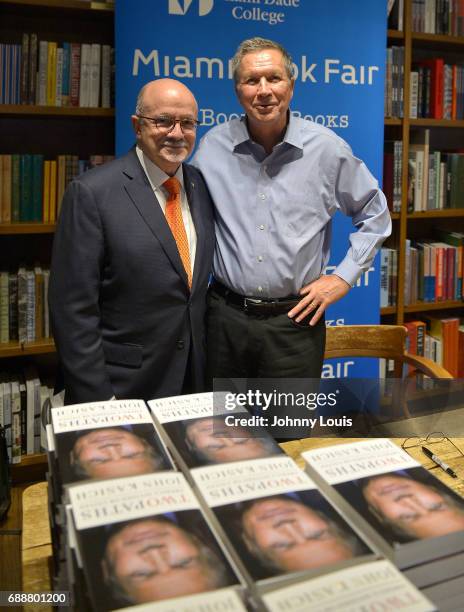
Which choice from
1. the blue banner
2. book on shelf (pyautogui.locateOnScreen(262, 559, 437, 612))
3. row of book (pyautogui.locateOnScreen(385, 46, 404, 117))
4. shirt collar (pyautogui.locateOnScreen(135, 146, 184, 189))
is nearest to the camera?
book on shelf (pyautogui.locateOnScreen(262, 559, 437, 612))

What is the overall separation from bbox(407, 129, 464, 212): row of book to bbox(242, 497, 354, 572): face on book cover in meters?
2.88

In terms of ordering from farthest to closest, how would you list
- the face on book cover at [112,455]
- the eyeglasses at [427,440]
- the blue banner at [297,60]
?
the blue banner at [297,60] → the eyeglasses at [427,440] → the face on book cover at [112,455]

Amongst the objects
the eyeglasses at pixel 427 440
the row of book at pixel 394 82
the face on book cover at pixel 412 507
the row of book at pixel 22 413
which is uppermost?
the row of book at pixel 394 82

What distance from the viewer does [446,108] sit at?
3457mm

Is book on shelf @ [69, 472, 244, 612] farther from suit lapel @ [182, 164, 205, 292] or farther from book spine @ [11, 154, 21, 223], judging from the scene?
book spine @ [11, 154, 21, 223]

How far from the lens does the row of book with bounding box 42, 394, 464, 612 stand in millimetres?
681

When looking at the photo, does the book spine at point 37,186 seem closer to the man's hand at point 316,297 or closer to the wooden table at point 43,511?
the man's hand at point 316,297

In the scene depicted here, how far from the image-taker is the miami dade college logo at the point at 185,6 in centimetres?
258

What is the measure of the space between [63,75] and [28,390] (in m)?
1.40

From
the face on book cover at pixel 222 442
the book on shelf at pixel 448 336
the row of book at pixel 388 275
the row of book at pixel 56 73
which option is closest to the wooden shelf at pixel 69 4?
the row of book at pixel 56 73

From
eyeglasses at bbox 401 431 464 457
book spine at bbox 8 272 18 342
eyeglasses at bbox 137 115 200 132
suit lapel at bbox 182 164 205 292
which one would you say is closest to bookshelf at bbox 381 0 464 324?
suit lapel at bbox 182 164 205 292

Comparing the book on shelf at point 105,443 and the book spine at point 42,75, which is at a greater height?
the book spine at point 42,75

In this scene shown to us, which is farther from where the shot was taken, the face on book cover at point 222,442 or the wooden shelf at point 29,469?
the wooden shelf at point 29,469

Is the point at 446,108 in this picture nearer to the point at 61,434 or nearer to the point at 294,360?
the point at 294,360
